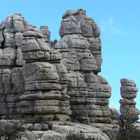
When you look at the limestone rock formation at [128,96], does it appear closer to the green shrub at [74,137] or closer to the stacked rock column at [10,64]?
the stacked rock column at [10,64]

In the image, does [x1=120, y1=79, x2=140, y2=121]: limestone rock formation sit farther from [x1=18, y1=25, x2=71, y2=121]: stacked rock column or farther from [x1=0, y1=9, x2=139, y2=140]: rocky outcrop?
[x1=18, y1=25, x2=71, y2=121]: stacked rock column

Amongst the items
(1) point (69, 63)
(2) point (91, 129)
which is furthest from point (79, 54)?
(2) point (91, 129)

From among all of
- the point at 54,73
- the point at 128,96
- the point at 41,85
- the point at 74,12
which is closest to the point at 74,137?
the point at 41,85

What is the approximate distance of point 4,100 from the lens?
62.2m

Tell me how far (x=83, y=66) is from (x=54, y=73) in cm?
915

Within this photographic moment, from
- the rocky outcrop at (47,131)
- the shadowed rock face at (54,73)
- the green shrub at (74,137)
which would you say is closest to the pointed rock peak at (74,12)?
the shadowed rock face at (54,73)

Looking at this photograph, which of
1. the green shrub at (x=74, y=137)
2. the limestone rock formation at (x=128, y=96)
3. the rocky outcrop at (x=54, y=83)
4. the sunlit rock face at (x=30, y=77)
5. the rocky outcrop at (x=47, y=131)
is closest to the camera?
the rocky outcrop at (x=47, y=131)

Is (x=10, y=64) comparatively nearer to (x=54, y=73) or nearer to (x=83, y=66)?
(x=54, y=73)

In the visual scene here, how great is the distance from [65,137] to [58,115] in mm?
6593

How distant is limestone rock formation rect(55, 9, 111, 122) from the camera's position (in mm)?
63812

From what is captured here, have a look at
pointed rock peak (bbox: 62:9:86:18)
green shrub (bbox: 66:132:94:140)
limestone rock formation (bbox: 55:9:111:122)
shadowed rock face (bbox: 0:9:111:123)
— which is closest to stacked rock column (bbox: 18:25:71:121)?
shadowed rock face (bbox: 0:9:111:123)

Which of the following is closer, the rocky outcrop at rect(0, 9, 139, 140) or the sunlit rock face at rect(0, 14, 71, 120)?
the rocky outcrop at rect(0, 9, 139, 140)

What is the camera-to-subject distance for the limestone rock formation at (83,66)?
6381 centimetres

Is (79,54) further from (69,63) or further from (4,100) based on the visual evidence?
(4,100)
